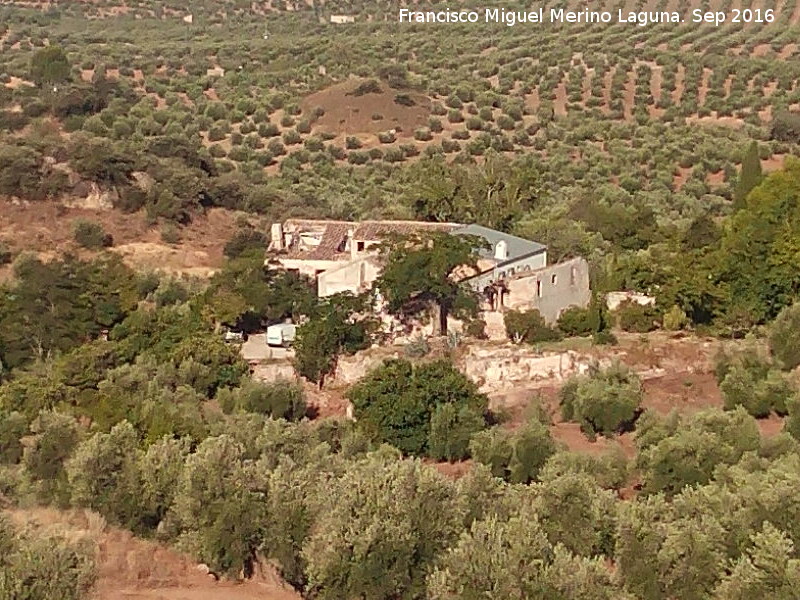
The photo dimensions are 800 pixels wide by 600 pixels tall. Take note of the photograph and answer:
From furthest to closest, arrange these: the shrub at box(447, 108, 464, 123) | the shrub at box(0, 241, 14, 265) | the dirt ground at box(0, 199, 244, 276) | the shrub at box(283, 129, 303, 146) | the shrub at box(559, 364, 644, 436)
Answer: the shrub at box(447, 108, 464, 123) < the shrub at box(283, 129, 303, 146) < the dirt ground at box(0, 199, 244, 276) < the shrub at box(0, 241, 14, 265) < the shrub at box(559, 364, 644, 436)

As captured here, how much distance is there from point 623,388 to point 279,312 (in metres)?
9.78

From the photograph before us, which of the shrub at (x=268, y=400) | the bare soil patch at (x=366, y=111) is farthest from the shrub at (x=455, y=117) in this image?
the shrub at (x=268, y=400)

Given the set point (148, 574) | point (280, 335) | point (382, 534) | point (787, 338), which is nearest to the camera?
point (382, 534)

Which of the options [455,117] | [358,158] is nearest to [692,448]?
[358,158]

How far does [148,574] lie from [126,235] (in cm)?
2568

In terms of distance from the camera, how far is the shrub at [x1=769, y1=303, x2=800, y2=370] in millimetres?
24797

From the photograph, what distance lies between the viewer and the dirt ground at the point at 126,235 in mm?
37094

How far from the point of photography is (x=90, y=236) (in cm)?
3766

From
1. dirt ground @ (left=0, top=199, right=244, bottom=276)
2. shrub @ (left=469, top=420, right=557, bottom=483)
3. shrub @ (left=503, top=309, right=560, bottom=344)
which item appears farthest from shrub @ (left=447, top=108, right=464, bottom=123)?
shrub @ (left=469, top=420, right=557, bottom=483)

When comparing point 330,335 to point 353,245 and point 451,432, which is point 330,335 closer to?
point 353,245

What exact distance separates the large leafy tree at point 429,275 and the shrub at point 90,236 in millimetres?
13068

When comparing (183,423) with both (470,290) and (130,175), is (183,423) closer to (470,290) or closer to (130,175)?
(470,290)

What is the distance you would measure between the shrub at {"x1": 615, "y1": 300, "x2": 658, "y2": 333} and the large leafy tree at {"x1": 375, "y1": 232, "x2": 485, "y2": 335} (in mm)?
3735

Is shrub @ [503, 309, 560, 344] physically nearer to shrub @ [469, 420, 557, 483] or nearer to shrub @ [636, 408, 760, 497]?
shrub @ [469, 420, 557, 483]
